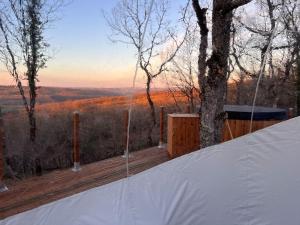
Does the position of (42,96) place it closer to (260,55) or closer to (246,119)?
(246,119)

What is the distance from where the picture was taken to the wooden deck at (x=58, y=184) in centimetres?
493

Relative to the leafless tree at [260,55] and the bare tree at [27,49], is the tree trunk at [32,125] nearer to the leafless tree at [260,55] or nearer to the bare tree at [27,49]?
the bare tree at [27,49]

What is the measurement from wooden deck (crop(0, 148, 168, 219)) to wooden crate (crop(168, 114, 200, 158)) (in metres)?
0.59

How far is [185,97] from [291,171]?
15.4 metres

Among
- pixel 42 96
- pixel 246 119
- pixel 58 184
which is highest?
pixel 42 96

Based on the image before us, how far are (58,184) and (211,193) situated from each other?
4.61 metres

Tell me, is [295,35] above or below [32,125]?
above

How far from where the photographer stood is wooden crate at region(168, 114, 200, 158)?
325 inches

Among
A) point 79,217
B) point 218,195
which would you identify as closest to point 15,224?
point 79,217

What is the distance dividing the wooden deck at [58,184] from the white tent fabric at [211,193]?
3053 millimetres

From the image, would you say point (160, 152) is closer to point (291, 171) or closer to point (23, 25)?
point (23, 25)

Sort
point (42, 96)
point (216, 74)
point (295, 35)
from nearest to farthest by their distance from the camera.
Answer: point (216, 74), point (42, 96), point (295, 35)

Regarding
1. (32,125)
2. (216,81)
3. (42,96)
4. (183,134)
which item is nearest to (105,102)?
(42,96)

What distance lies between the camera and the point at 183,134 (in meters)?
8.34
